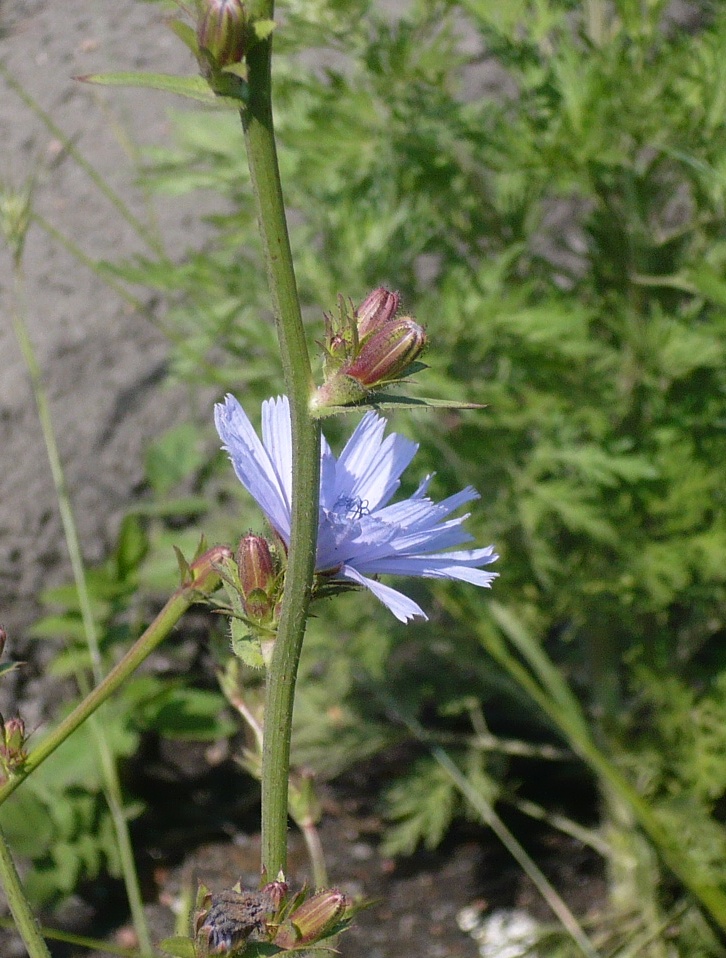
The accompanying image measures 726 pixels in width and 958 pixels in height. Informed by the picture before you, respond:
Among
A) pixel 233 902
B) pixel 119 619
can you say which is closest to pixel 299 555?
pixel 233 902

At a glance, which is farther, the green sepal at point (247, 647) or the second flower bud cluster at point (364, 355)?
the green sepal at point (247, 647)

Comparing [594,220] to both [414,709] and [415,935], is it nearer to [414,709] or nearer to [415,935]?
[414,709]

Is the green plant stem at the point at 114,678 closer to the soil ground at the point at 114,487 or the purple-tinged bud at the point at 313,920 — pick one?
the purple-tinged bud at the point at 313,920

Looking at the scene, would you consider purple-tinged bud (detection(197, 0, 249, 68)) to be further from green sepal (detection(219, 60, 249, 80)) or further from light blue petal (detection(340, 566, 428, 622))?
light blue petal (detection(340, 566, 428, 622))

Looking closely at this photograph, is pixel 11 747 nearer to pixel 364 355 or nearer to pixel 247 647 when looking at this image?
pixel 247 647

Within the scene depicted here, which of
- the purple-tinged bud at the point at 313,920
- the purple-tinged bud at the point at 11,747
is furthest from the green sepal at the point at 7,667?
the purple-tinged bud at the point at 313,920
